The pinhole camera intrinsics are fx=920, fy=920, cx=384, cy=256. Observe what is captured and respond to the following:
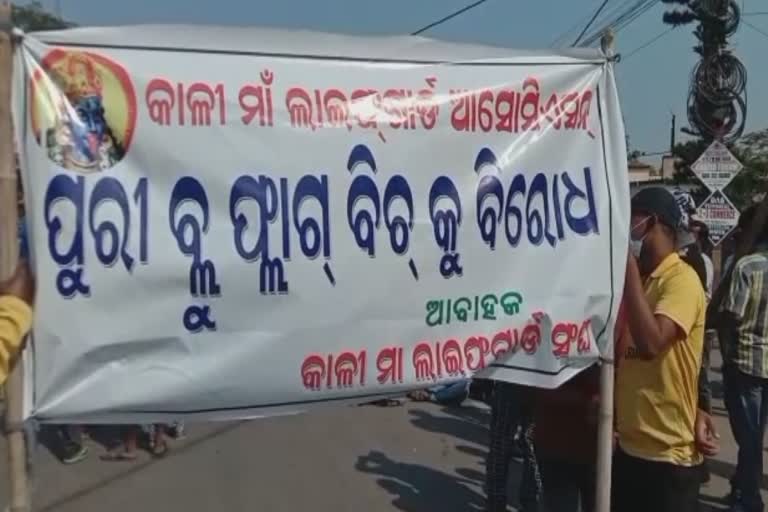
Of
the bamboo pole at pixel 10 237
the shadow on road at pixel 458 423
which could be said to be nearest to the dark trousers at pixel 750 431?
the shadow on road at pixel 458 423

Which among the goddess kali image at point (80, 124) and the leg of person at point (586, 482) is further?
the leg of person at point (586, 482)

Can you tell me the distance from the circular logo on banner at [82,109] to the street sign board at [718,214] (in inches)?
405

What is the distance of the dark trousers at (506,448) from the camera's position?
4.83m

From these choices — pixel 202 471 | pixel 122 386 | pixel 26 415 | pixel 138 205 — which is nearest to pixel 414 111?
pixel 138 205

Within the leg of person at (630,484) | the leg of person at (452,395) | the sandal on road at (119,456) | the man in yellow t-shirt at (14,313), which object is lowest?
the sandal on road at (119,456)

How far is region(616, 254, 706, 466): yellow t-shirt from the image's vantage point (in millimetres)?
3143

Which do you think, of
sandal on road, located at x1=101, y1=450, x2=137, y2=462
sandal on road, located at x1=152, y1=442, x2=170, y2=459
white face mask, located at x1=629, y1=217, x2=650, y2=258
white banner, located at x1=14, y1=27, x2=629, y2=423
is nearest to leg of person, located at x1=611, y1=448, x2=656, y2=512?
white banner, located at x1=14, y1=27, x2=629, y2=423

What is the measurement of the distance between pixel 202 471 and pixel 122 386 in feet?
13.4

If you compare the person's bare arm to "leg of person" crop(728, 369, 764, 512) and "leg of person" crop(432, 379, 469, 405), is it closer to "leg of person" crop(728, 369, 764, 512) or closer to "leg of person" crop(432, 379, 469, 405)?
"leg of person" crop(728, 369, 764, 512)

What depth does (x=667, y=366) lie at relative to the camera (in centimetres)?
315

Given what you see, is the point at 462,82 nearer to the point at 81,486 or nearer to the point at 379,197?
the point at 379,197

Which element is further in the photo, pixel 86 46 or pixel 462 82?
pixel 462 82

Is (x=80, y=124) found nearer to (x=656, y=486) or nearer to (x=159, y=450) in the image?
(x=656, y=486)

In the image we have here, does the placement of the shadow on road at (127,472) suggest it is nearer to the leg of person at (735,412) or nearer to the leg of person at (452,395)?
the leg of person at (452,395)
